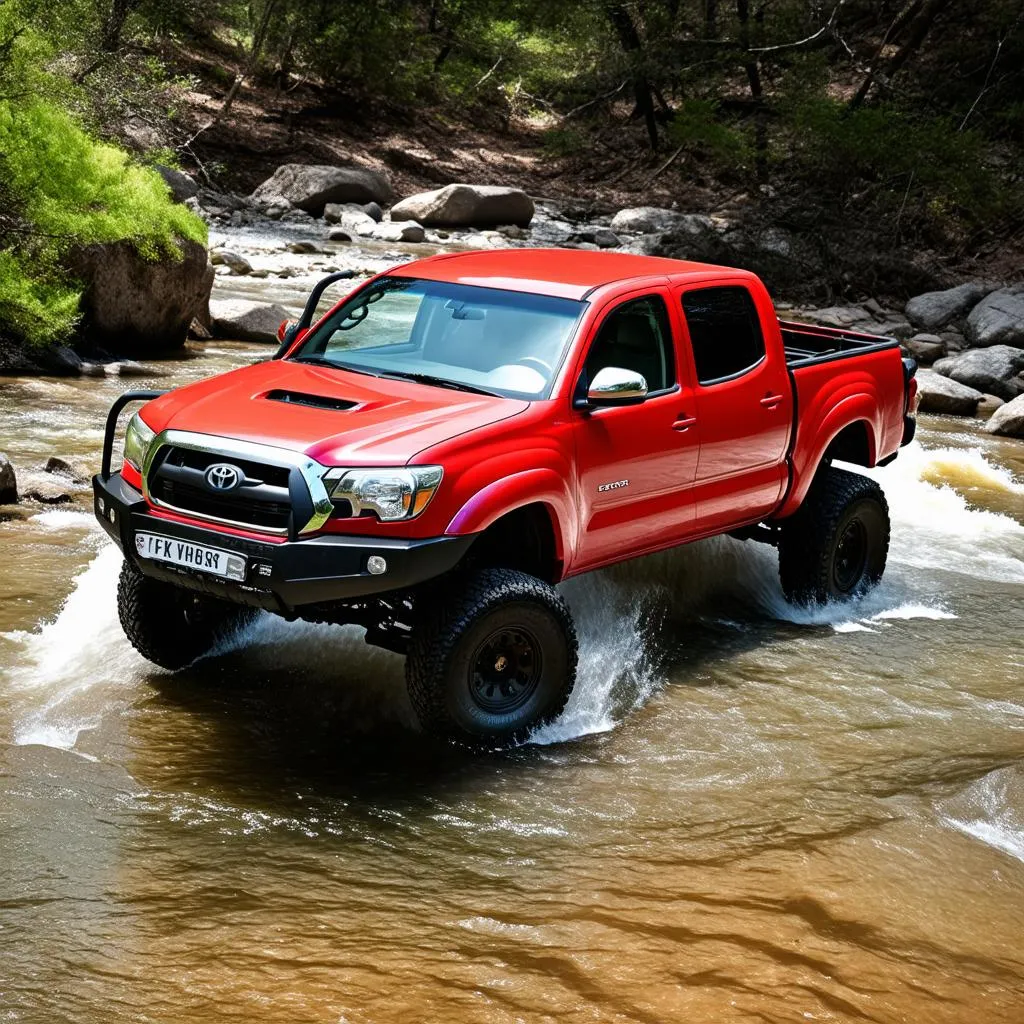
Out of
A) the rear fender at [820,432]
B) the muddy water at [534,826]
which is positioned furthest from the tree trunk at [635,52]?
the muddy water at [534,826]

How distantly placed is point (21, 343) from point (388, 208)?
18.5 m

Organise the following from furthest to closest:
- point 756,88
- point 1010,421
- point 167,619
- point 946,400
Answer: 1. point 756,88
2. point 946,400
3. point 1010,421
4. point 167,619

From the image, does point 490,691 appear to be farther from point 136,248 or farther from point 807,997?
point 136,248

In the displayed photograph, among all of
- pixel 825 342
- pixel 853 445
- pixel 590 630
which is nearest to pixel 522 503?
pixel 590 630

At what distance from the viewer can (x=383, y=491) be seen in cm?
527

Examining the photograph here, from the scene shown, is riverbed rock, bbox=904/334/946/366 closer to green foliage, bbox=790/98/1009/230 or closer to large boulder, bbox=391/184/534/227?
green foliage, bbox=790/98/1009/230

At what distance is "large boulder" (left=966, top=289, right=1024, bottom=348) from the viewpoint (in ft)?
67.6

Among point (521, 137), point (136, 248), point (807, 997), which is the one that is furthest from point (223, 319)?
point (521, 137)

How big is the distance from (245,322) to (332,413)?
1139cm

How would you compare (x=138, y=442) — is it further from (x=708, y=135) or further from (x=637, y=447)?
(x=708, y=135)

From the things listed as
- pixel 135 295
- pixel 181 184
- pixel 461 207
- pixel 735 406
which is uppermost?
pixel 461 207

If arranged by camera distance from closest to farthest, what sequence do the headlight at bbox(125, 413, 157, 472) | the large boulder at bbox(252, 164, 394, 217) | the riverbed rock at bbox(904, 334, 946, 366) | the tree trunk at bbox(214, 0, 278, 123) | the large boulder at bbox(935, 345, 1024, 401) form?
the headlight at bbox(125, 413, 157, 472) → the large boulder at bbox(935, 345, 1024, 401) → the riverbed rock at bbox(904, 334, 946, 366) → the large boulder at bbox(252, 164, 394, 217) → the tree trunk at bbox(214, 0, 278, 123)

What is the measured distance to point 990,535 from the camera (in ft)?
36.0

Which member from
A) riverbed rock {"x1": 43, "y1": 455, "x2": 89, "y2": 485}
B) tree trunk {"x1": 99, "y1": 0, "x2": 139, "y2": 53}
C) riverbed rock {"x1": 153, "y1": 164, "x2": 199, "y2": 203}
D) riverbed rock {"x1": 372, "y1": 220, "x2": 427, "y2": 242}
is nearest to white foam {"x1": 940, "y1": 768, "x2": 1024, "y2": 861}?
riverbed rock {"x1": 43, "y1": 455, "x2": 89, "y2": 485}
